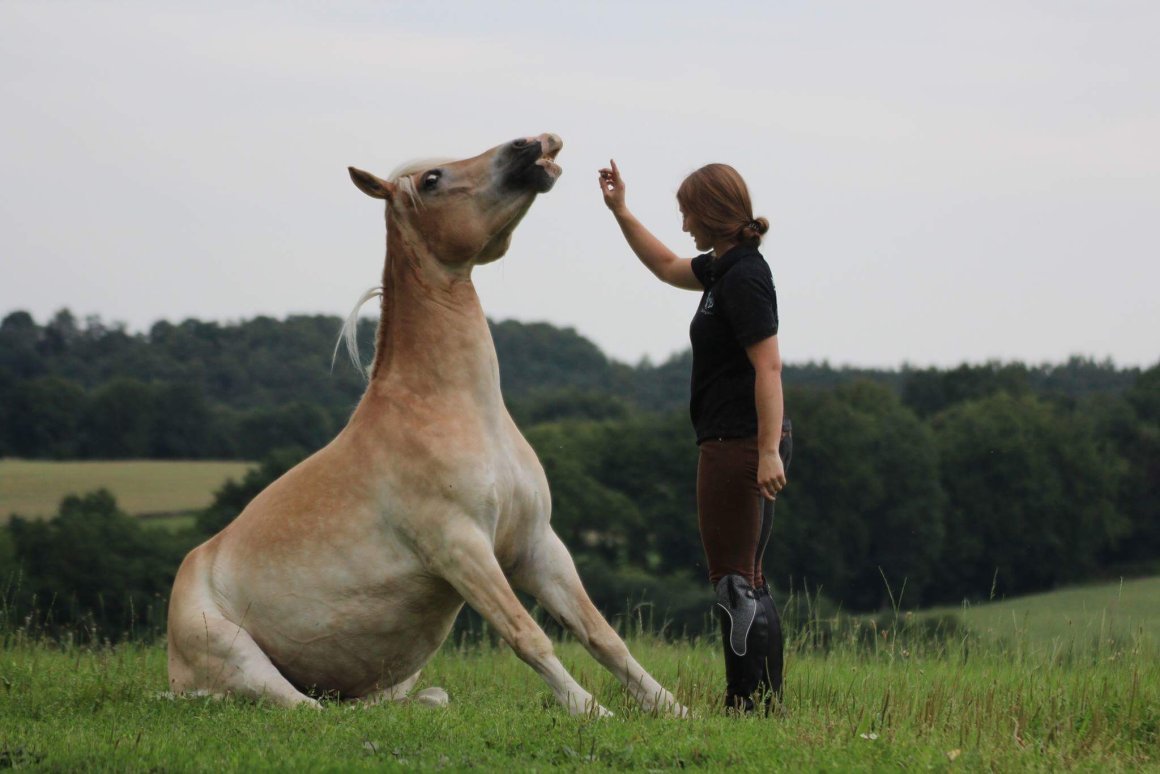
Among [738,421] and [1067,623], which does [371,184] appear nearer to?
[738,421]

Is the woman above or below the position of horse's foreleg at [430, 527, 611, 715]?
above

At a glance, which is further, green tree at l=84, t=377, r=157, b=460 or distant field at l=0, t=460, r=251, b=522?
green tree at l=84, t=377, r=157, b=460

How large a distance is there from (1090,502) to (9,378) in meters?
44.2

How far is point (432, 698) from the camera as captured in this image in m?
6.70

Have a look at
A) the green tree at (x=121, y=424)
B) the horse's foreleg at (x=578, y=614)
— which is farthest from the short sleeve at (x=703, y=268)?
the green tree at (x=121, y=424)

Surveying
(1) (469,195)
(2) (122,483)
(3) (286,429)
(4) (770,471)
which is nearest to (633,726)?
(4) (770,471)

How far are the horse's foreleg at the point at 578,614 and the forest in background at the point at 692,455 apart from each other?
1228 inches

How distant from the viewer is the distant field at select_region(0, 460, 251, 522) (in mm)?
44219

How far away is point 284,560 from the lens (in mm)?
6555

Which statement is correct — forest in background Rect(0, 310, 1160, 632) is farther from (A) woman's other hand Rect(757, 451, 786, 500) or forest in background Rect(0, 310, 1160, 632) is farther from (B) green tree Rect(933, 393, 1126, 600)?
(A) woman's other hand Rect(757, 451, 786, 500)

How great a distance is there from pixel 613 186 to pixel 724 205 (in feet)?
3.66

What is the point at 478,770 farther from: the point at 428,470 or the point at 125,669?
the point at 125,669

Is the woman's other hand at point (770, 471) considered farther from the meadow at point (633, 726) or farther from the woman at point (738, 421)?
the meadow at point (633, 726)

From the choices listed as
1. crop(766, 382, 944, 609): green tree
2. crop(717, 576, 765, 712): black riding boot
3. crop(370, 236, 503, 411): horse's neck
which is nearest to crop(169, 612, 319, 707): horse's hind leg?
crop(370, 236, 503, 411): horse's neck
